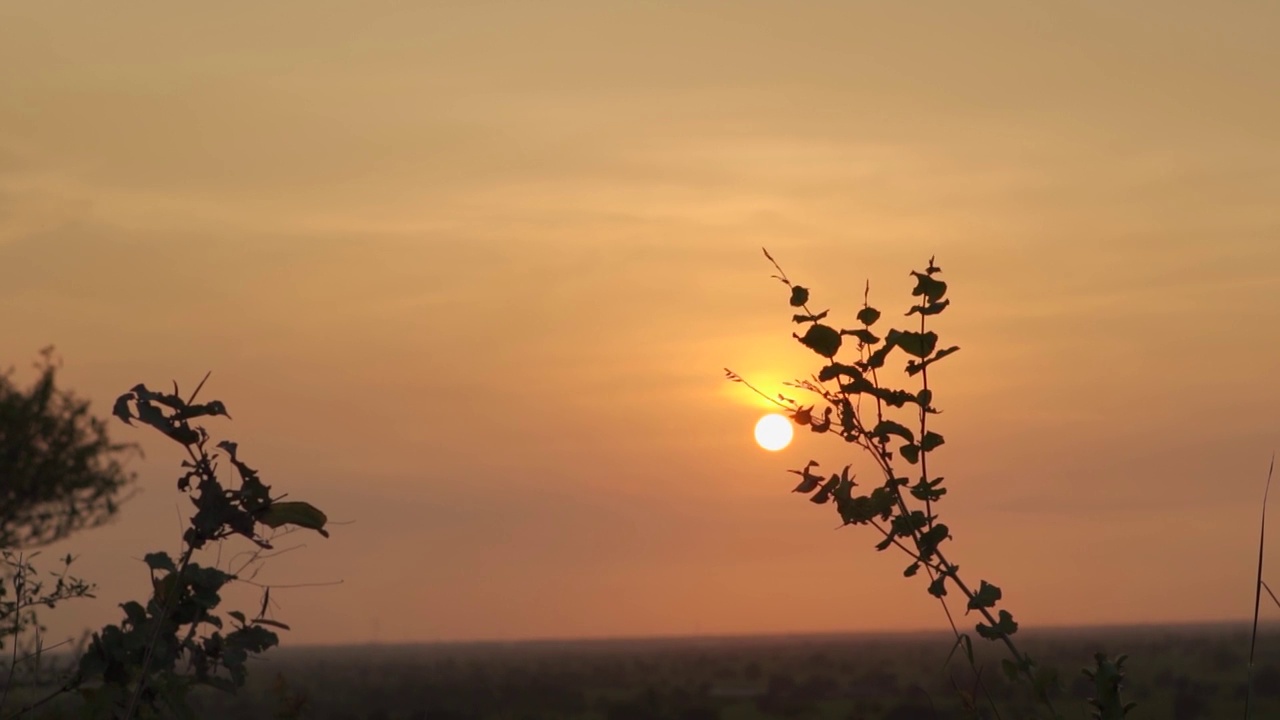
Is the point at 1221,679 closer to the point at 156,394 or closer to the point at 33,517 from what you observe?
the point at 33,517

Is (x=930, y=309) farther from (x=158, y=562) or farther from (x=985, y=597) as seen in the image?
(x=158, y=562)

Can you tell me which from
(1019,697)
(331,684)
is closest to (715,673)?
(331,684)

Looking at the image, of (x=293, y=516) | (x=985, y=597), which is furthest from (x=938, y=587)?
(x=293, y=516)

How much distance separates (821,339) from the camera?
4137 millimetres

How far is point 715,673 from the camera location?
95938 millimetres

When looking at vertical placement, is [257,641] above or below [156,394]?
below

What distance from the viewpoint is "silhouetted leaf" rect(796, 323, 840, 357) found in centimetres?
414

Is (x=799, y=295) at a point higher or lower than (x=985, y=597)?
higher

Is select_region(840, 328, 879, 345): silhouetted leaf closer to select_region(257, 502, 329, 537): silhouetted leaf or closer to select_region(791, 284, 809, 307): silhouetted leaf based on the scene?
select_region(791, 284, 809, 307): silhouetted leaf

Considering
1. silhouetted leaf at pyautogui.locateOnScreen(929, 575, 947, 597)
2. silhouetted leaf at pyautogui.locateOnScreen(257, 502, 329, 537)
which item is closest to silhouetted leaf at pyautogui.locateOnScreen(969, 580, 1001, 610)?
silhouetted leaf at pyautogui.locateOnScreen(929, 575, 947, 597)

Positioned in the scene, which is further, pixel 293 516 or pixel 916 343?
pixel 916 343

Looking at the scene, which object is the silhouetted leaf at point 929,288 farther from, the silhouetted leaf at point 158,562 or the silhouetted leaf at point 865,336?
the silhouetted leaf at point 158,562

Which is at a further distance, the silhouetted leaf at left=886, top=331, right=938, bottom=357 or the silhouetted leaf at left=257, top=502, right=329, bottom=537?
the silhouetted leaf at left=886, top=331, right=938, bottom=357

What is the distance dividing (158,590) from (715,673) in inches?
3728
